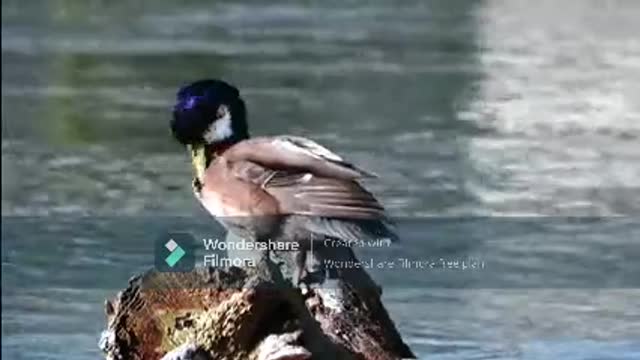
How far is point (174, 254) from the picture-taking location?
195 cm

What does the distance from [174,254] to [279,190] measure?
151mm

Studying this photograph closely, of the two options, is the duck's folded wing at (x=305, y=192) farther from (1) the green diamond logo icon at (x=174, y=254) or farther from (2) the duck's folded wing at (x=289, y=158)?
(1) the green diamond logo icon at (x=174, y=254)

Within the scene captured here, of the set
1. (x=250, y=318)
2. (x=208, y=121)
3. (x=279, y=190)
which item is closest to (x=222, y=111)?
(x=208, y=121)

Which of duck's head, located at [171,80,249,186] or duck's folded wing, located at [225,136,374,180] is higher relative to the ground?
duck's head, located at [171,80,249,186]

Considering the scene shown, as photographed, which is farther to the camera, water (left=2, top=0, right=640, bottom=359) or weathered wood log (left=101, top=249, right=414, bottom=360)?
water (left=2, top=0, right=640, bottom=359)

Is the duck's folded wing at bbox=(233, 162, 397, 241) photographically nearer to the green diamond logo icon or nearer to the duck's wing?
the duck's wing

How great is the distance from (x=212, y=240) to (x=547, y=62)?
24.7 inches

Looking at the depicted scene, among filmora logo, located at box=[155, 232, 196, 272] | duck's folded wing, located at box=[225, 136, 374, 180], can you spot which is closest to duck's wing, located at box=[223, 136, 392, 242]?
duck's folded wing, located at box=[225, 136, 374, 180]

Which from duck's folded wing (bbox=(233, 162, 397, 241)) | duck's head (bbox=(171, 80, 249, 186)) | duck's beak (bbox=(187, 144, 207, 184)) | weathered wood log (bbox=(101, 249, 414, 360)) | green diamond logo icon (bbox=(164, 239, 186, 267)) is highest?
duck's head (bbox=(171, 80, 249, 186))

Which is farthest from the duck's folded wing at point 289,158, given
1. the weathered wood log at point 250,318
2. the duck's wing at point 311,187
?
the weathered wood log at point 250,318

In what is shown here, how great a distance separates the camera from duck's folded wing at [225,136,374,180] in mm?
1939

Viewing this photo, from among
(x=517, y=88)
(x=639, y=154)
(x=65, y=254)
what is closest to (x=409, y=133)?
(x=517, y=88)

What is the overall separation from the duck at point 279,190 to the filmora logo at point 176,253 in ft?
0.16

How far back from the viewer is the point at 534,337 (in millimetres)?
1993
